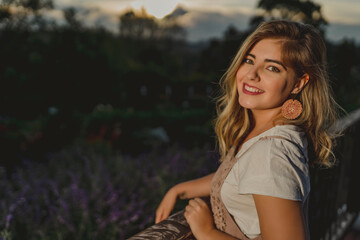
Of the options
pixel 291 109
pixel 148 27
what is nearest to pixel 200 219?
pixel 291 109

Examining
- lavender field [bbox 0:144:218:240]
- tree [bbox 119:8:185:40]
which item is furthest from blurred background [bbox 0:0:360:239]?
tree [bbox 119:8:185:40]

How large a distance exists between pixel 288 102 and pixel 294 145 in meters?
0.32

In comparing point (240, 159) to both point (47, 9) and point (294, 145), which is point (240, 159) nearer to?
point (294, 145)

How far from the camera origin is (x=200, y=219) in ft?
4.76

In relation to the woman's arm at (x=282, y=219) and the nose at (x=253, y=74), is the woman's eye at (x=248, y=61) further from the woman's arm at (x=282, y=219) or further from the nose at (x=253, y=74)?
the woman's arm at (x=282, y=219)

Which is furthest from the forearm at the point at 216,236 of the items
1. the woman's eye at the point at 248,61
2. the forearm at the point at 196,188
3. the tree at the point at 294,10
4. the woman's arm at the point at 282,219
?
the tree at the point at 294,10

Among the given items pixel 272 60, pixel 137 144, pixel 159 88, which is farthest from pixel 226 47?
pixel 159 88

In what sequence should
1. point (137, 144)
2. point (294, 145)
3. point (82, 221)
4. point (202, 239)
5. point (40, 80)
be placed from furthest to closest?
point (40, 80) < point (137, 144) < point (82, 221) < point (202, 239) < point (294, 145)

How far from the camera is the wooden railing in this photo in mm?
1299

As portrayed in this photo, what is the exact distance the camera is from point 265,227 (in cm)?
119

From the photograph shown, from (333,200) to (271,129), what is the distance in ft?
5.30

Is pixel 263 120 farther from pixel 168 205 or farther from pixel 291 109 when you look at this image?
pixel 168 205

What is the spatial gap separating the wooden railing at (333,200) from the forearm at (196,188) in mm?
463

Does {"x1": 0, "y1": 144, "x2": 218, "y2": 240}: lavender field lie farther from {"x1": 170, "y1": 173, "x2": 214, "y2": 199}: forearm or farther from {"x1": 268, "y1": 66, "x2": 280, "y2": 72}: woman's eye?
{"x1": 268, "y1": 66, "x2": 280, "y2": 72}: woman's eye
